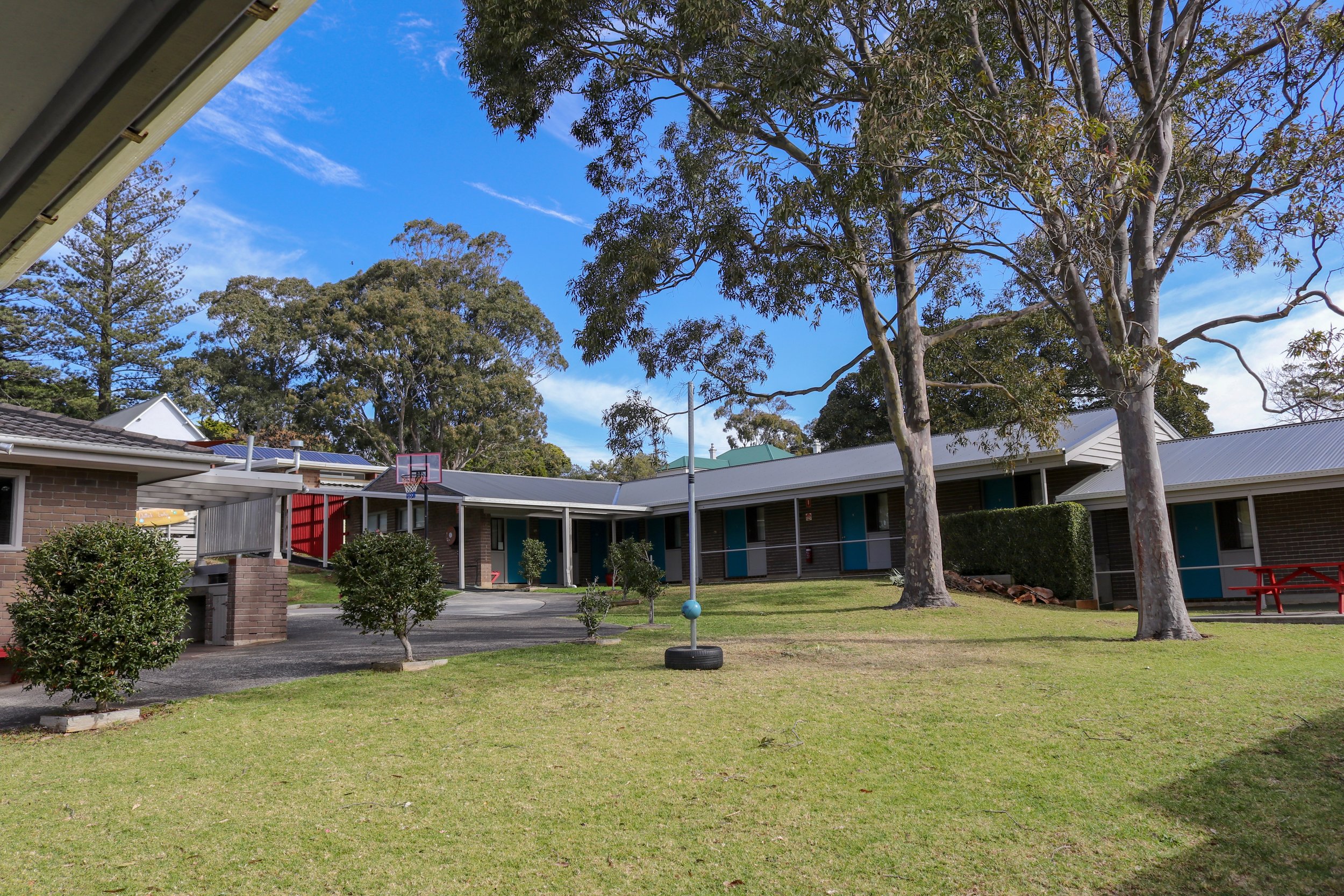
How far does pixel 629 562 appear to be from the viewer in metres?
15.7

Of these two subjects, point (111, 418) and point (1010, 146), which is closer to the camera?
point (1010, 146)

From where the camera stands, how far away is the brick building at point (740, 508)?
22.3 metres

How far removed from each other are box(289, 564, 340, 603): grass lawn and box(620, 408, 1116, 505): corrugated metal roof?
33.8 ft

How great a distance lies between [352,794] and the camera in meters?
5.85

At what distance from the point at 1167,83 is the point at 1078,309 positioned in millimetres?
3403

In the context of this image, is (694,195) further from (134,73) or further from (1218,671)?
(134,73)

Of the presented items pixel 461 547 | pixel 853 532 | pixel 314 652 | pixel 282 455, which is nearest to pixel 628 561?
pixel 314 652

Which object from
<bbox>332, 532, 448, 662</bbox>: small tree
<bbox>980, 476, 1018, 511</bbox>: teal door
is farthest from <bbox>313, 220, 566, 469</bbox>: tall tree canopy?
<bbox>332, 532, 448, 662</bbox>: small tree

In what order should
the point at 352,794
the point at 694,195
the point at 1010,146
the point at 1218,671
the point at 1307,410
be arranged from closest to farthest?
the point at 352,794 < the point at 1218,671 < the point at 1010,146 < the point at 694,195 < the point at 1307,410

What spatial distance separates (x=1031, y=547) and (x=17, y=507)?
17.5m

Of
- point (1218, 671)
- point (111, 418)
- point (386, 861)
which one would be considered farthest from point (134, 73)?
point (111, 418)

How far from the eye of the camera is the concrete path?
9.33 metres

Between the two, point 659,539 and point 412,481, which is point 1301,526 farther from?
point 412,481

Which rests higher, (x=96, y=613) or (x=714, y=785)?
(x=96, y=613)
